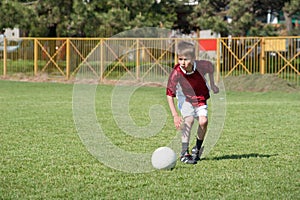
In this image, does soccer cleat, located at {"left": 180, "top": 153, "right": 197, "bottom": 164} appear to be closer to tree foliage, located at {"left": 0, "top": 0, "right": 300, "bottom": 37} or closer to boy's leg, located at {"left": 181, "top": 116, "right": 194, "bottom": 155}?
boy's leg, located at {"left": 181, "top": 116, "right": 194, "bottom": 155}

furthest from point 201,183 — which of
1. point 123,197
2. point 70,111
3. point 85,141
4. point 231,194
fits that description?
point 70,111

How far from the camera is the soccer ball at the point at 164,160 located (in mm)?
7785

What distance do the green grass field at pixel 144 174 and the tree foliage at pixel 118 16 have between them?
16934 mm

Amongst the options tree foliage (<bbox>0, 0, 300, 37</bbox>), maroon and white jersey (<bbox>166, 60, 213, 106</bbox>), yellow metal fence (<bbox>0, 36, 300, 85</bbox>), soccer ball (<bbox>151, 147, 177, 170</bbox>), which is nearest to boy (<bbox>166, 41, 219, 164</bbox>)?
maroon and white jersey (<bbox>166, 60, 213, 106</bbox>)

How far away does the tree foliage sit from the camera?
32.6m

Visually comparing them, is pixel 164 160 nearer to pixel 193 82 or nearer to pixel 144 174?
pixel 144 174

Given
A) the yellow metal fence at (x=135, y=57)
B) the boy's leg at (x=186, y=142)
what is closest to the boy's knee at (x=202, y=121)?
the boy's leg at (x=186, y=142)

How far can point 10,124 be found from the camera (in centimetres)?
1294

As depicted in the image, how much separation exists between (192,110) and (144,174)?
1.37 m

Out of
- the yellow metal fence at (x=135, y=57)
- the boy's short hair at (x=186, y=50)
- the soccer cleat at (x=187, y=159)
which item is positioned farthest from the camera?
the yellow metal fence at (x=135, y=57)

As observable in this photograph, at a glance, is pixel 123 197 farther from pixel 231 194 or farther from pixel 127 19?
pixel 127 19

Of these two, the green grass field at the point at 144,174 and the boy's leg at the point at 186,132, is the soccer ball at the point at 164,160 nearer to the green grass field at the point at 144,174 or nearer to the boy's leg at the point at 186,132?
the green grass field at the point at 144,174

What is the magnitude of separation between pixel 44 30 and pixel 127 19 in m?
5.08

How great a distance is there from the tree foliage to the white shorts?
23324mm
